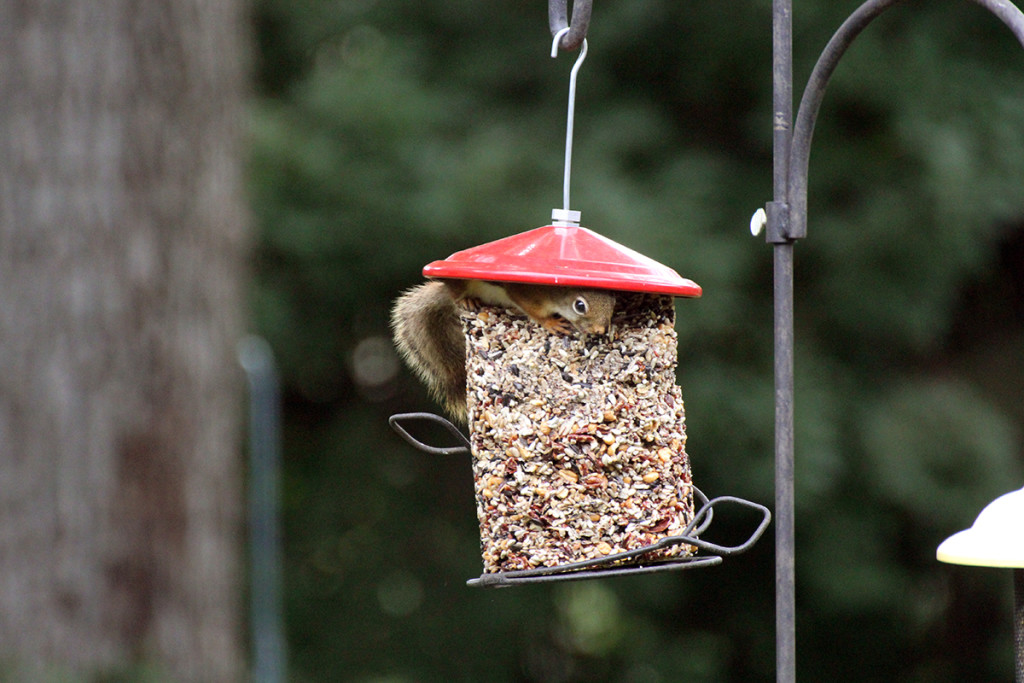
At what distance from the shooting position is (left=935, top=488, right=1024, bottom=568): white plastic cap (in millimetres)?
934

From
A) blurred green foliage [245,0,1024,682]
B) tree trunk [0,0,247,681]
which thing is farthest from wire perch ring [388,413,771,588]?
blurred green foliage [245,0,1024,682]

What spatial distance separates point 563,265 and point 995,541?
448 mm

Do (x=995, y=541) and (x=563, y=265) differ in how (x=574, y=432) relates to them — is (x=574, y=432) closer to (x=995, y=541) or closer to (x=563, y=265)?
(x=563, y=265)

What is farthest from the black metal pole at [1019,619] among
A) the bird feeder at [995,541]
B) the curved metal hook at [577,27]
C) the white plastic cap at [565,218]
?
the curved metal hook at [577,27]

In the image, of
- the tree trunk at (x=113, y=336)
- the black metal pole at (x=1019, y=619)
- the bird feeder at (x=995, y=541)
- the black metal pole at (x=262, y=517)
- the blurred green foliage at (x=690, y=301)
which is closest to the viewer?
the bird feeder at (x=995, y=541)

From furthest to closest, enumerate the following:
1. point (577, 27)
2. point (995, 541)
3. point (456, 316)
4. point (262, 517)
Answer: point (262, 517) < point (456, 316) < point (577, 27) < point (995, 541)

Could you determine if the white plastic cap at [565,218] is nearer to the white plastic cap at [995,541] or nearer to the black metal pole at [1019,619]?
the white plastic cap at [995,541]

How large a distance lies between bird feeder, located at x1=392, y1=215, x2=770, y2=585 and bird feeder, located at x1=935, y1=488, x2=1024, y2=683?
23cm

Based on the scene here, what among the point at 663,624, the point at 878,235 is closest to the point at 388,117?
the point at 878,235

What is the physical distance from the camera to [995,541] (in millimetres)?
953

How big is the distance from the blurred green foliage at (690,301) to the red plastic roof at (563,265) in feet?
5.73

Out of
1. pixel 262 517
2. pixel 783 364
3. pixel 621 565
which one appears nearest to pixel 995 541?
pixel 783 364

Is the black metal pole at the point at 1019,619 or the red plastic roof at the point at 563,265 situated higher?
the red plastic roof at the point at 563,265

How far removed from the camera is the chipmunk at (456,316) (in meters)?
1.13
